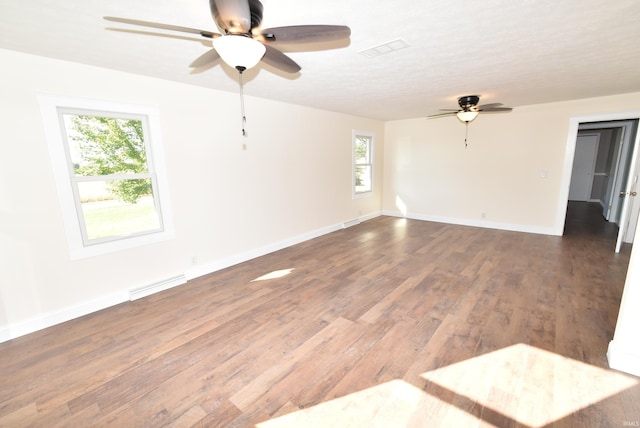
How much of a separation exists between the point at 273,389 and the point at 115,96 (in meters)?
3.24

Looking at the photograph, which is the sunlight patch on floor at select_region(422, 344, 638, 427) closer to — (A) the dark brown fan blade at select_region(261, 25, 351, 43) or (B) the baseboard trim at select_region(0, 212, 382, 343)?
(A) the dark brown fan blade at select_region(261, 25, 351, 43)

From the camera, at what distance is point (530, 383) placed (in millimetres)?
1828

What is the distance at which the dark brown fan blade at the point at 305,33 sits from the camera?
5.10 ft

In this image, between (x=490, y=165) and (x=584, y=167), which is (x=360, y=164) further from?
(x=584, y=167)

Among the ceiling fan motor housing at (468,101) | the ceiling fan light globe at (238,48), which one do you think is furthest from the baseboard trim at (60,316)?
the ceiling fan motor housing at (468,101)

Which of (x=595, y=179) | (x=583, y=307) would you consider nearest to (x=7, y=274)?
(x=583, y=307)

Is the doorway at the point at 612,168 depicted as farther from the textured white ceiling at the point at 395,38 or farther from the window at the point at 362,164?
the window at the point at 362,164

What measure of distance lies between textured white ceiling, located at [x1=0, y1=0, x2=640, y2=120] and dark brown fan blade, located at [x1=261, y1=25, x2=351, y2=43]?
28 cm

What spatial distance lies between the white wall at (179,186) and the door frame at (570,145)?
4.06 meters

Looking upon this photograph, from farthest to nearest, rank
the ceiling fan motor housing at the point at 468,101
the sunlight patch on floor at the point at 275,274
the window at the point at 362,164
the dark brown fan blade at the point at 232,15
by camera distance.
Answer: the window at the point at 362,164 < the ceiling fan motor housing at the point at 468,101 < the sunlight patch on floor at the point at 275,274 < the dark brown fan blade at the point at 232,15

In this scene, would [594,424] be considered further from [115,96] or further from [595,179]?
[595,179]

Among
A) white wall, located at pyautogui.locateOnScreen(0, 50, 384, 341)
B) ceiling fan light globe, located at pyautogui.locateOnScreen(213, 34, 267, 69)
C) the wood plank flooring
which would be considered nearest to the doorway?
the wood plank flooring

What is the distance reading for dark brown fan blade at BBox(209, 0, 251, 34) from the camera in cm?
135

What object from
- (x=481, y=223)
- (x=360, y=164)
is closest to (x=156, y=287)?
(x=360, y=164)
